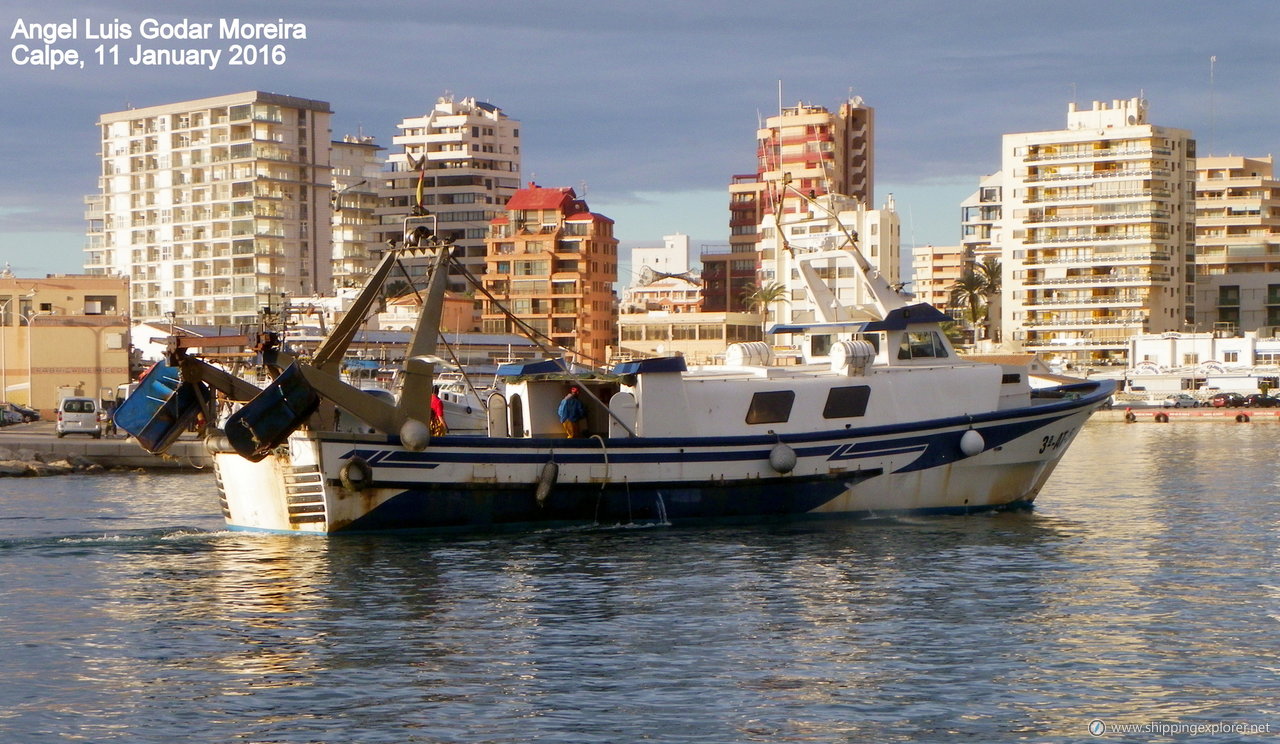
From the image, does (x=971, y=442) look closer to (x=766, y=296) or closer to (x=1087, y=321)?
(x=766, y=296)

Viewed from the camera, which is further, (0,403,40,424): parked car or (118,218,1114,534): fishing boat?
(0,403,40,424): parked car

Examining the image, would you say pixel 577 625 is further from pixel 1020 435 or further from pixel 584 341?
pixel 584 341

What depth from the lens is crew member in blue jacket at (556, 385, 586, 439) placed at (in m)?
30.0

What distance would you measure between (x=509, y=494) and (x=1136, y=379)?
332 ft

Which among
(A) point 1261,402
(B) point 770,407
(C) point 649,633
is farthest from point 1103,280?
(C) point 649,633

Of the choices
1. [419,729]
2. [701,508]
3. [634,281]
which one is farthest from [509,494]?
[634,281]

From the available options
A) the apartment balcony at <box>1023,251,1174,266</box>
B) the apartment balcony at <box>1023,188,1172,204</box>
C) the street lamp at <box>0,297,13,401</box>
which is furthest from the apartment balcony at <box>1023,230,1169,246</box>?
the street lamp at <box>0,297,13,401</box>

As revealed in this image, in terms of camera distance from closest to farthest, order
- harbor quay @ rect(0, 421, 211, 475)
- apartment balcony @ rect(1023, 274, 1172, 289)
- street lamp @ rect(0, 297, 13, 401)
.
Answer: harbor quay @ rect(0, 421, 211, 475), street lamp @ rect(0, 297, 13, 401), apartment balcony @ rect(1023, 274, 1172, 289)

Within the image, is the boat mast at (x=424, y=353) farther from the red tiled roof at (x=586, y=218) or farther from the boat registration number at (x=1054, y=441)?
the red tiled roof at (x=586, y=218)

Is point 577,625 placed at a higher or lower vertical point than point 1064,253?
lower

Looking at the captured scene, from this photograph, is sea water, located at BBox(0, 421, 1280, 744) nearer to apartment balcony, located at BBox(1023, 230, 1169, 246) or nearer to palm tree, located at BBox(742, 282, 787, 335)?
palm tree, located at BBox(742, 282, 787, 335)

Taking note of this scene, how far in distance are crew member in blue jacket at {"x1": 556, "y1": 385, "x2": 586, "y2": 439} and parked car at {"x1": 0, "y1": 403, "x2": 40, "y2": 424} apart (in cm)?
5543

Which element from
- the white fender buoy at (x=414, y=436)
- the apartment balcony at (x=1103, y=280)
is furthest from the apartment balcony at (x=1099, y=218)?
the white fender buoy at (x=414, y=436)

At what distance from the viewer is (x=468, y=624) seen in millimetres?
21703
